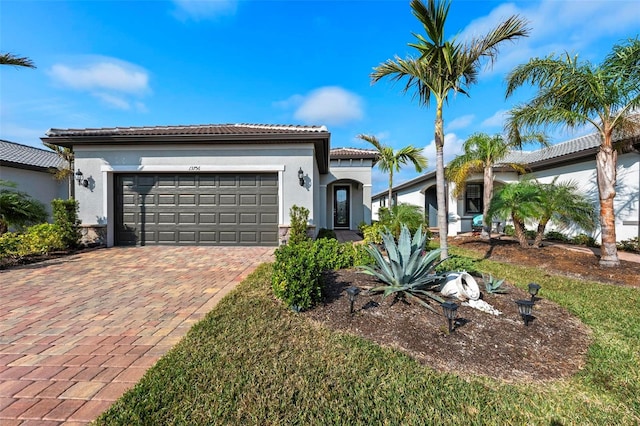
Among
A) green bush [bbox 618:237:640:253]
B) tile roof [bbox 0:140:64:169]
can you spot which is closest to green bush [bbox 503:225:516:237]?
green bush [bbox 618:237:640:253]

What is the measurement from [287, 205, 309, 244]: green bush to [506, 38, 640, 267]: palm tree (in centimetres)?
652

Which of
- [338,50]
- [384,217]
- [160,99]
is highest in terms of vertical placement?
[338,50]

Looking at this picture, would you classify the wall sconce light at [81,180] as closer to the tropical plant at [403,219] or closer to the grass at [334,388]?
the grass at [334,388]

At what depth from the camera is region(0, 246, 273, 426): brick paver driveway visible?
84.8 inches

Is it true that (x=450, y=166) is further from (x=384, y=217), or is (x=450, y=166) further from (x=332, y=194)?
(x=332, y=194)

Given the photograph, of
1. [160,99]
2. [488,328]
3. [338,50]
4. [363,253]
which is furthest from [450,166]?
[160,99]

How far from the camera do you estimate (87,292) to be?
4613 mm

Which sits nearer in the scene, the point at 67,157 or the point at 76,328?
the point at 76,328

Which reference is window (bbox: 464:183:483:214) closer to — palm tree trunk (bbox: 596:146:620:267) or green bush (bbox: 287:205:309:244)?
palm tree trunk (bbox: 596:146:620:267)

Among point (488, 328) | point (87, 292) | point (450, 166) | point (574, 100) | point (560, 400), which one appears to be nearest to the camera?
point (560, 400)

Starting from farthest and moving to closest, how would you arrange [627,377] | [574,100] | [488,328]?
[574,100] < [488,328] < [627,377]

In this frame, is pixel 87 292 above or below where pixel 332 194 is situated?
below

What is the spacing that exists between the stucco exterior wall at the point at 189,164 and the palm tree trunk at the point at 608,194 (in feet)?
24.9

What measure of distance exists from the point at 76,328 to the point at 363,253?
4.65 metres
